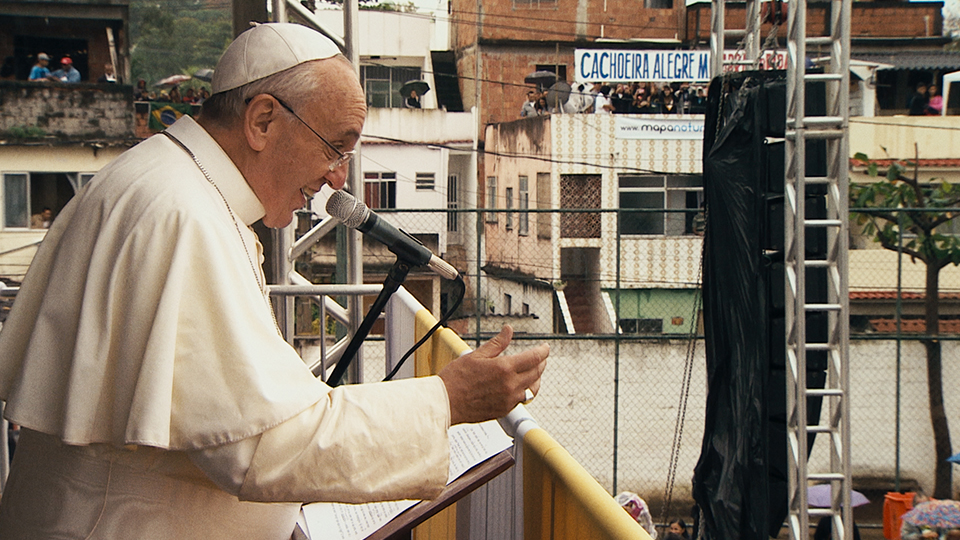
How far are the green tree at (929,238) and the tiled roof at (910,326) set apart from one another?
0.13 metres

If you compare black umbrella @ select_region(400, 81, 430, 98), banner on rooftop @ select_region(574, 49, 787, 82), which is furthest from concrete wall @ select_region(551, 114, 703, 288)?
black umbrella @ select_region(400, 81, 430, 98)

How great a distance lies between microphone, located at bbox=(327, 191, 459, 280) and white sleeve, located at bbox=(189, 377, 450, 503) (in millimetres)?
599

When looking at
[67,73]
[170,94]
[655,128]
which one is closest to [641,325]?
[655,128]

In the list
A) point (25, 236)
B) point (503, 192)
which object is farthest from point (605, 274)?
point (25, 236)

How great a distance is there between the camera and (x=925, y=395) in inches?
471

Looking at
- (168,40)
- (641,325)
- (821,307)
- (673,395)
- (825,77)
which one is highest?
(168,40)

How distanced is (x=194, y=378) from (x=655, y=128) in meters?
20.5

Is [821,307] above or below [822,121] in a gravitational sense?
below

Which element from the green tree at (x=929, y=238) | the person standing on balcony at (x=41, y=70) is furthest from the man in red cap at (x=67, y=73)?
the green tree at (x=929, y=238)

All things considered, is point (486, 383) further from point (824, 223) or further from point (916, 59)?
point (916, 59)

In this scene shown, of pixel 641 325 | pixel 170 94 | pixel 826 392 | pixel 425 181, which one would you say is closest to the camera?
pixel 826 392

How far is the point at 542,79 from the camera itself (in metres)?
23.3

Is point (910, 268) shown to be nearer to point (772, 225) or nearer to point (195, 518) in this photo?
point (772, 225)

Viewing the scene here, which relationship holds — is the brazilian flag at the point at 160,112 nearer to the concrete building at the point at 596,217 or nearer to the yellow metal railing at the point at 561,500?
the concrete building at the point at 596,217
